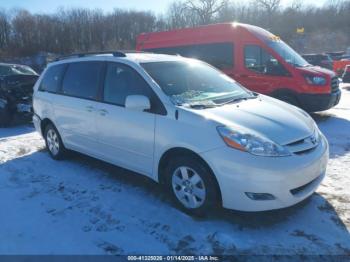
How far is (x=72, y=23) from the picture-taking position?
5416cm

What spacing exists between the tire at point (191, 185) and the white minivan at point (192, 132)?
0.04 ft

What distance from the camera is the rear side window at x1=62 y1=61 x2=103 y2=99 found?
4.68 metres

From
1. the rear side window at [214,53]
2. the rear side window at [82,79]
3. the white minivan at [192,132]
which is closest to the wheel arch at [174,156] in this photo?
the white minivan at [192,132]

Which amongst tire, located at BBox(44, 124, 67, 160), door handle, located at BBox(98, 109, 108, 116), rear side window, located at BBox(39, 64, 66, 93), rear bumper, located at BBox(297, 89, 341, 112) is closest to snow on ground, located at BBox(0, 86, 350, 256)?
tire, located at BBox(44, 124, 67, 160)

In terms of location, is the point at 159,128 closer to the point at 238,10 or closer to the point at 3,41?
the point at 3,41

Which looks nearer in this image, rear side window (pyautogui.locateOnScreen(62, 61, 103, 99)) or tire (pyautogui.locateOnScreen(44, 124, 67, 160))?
rear side window (pyautogui.locateOnScreen(62, 61, 103, 99))

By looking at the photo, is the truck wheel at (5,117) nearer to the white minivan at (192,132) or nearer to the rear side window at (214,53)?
the white minivan at (192,132)

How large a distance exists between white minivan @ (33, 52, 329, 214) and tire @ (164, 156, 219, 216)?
0.01 metres

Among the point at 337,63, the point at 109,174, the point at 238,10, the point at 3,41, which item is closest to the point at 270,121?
the point at 109,174

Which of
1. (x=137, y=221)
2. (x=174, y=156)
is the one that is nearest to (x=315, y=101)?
(x=174, y=156)

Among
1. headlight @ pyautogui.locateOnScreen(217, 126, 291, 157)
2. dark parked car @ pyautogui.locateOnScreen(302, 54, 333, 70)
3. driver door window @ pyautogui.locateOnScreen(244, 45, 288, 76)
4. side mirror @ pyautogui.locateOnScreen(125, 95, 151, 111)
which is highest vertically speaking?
dark parked car @ pyautogui.locateOnScreen(302, 54, 333, 70)

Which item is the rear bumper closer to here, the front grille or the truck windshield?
the front grille

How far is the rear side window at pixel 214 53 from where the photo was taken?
898cm

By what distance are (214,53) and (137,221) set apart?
6704mm
